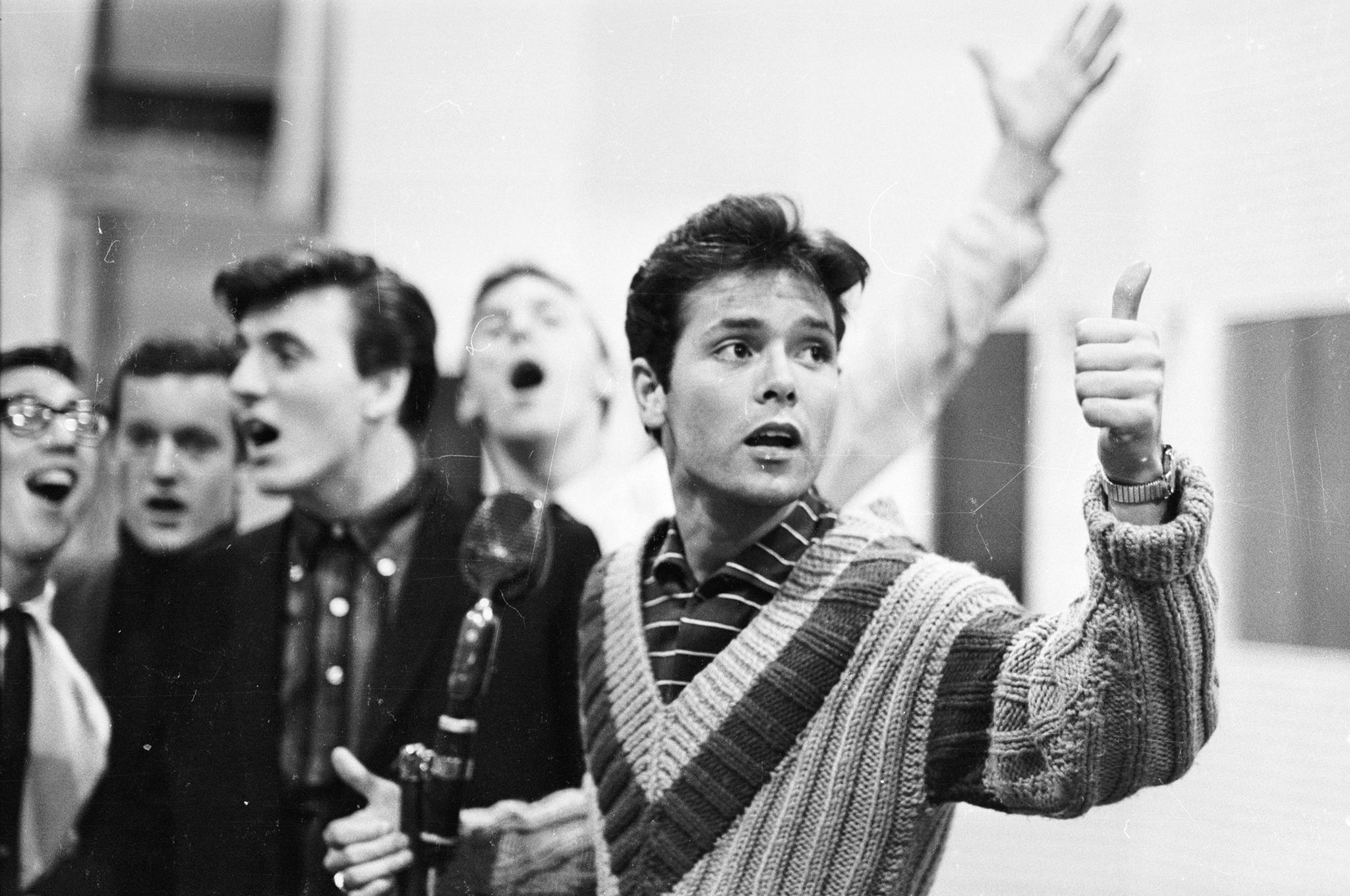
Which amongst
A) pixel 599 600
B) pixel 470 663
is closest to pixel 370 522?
pixel 470 663

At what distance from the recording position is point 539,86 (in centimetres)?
185

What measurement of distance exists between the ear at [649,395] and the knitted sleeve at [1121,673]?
578mm

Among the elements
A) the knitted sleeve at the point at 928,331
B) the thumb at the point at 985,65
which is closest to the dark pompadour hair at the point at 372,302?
the knitted sleeve at the point at 928,331

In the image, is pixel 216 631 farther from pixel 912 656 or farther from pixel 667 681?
pixel 912 656

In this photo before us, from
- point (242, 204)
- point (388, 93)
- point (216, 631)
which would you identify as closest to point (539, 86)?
point (388, 93)

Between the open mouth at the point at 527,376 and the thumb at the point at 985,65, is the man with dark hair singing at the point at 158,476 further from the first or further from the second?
the thumb at the point at 985,65

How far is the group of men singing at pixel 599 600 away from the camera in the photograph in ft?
4.41

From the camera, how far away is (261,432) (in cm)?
192

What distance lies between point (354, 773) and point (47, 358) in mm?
833

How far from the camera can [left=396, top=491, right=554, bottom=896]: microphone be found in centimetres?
171

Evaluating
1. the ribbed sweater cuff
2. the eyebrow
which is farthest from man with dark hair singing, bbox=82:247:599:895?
the ribbed sweater cuff

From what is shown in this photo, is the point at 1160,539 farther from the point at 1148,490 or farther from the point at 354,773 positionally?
the point at 354,773

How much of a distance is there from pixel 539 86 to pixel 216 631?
0.96 meters

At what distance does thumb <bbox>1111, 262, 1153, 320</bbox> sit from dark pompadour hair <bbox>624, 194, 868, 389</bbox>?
17.8 inches
